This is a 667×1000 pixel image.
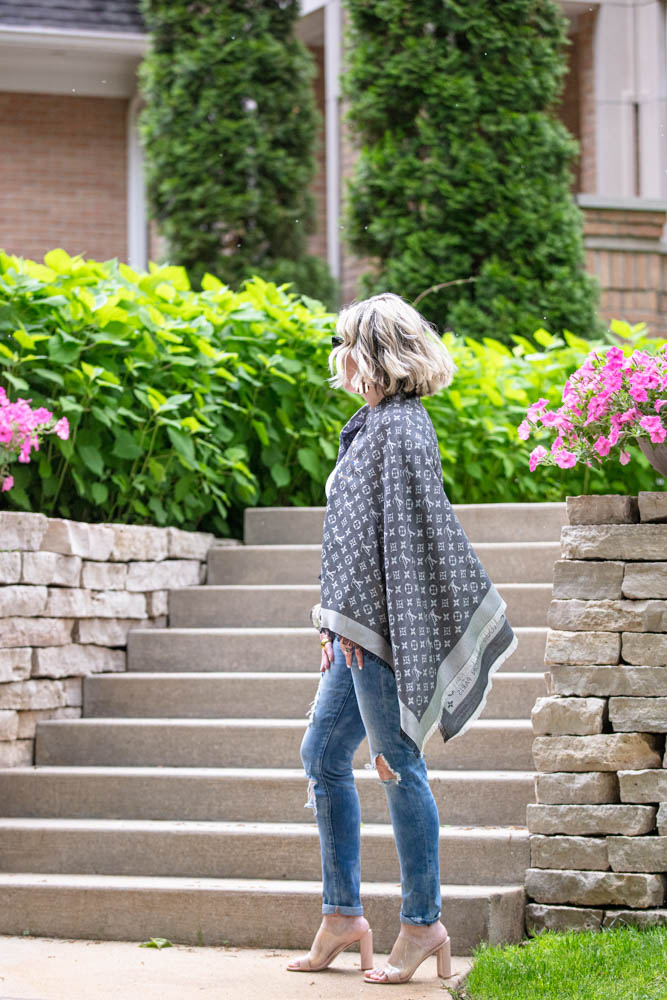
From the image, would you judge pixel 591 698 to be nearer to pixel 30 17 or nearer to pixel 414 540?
pixel 414 540

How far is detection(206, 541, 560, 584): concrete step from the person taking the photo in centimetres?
524

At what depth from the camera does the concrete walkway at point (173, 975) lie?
319 cm

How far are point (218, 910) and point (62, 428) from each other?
1782 mm

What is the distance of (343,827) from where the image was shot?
3.24 metres

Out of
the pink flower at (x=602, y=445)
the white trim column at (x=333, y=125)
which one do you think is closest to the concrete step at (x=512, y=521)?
the pink flower at (x=602, y=445)

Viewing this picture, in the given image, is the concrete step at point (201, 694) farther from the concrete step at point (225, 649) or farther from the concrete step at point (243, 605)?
the concrete step at point (243, 605)

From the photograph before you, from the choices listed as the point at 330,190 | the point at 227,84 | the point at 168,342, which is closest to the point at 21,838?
the point at 168,342

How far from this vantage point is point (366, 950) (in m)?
3.32

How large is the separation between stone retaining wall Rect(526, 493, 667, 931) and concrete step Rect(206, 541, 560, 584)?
1.49 metres

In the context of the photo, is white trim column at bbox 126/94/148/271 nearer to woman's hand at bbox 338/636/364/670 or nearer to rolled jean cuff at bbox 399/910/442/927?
woman's hand at bbox 338/636/364/670

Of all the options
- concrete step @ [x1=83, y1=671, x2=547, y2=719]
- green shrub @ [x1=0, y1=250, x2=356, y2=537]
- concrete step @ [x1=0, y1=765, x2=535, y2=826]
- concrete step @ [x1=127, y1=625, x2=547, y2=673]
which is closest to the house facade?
green shrub @ [x1=0, y1=250, x2=356, y2=537]

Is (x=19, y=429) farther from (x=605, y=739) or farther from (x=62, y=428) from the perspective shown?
(x=605, y=739)

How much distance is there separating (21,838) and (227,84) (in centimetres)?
713

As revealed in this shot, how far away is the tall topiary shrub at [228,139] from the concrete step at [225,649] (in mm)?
5131
